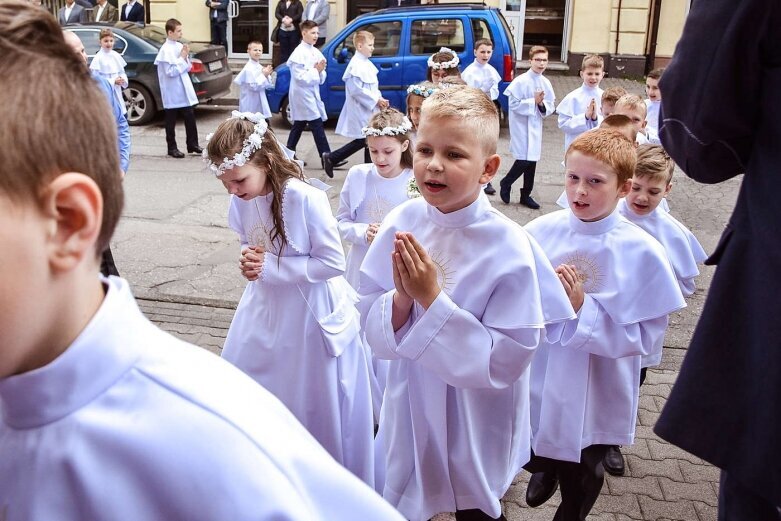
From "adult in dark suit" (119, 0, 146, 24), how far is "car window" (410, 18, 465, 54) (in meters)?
7.04

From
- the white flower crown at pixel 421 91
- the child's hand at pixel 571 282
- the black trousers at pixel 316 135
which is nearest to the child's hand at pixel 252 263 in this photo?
the child's hand at pixel 571 282

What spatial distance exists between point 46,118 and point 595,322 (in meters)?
2.47

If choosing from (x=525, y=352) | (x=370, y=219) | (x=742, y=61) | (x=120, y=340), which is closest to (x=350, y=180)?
(x=370, y=219)

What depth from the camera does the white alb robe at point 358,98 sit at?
10.8 metres

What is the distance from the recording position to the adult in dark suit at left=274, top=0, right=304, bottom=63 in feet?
57.2

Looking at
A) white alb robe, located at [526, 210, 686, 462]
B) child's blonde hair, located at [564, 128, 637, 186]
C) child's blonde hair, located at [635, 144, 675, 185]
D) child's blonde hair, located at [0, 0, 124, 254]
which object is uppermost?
child's blonde hair, located at [0, 0, 124, 254]

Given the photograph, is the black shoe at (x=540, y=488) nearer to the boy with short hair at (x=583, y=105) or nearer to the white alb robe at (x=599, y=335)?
the white alb robe at (x=599, y=335)

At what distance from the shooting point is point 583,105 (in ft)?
28.8

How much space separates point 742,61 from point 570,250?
1.67 meters

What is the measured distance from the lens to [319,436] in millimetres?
3709

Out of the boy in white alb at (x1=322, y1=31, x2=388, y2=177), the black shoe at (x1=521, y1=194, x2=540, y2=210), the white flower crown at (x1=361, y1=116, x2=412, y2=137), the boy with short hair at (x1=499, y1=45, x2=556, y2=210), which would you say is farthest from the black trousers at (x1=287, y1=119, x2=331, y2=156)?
the white flower crown at (x1=361, y1=116, x2=412, y2=137)

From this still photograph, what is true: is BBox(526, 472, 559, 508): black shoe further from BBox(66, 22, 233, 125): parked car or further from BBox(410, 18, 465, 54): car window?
BBox(66, 22, 233, 125): parked car

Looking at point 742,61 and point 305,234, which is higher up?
point 742,61

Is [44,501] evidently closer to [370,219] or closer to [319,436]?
[319,436]
